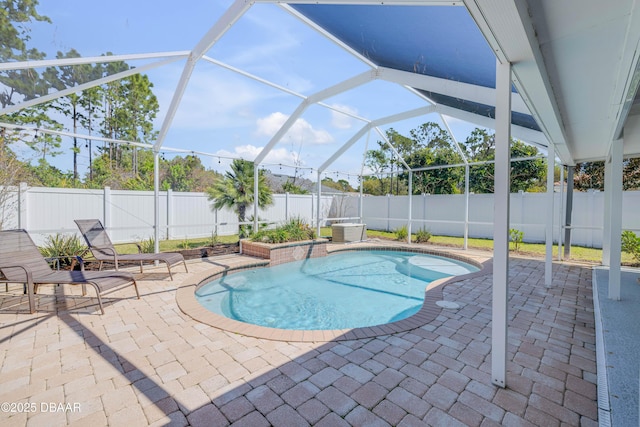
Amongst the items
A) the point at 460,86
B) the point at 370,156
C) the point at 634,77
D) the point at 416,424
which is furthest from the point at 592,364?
the point at 370,156

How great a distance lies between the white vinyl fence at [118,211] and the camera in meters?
8.13

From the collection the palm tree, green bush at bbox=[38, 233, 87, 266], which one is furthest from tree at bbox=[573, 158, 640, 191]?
green bush at bbox=[38, 233, 87, 266]

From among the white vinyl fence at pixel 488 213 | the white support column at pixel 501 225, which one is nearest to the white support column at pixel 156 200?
the white support column at pixel 501 225

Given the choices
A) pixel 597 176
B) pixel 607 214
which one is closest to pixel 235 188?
pixel 607 214

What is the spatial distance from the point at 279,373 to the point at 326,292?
389 centimetres

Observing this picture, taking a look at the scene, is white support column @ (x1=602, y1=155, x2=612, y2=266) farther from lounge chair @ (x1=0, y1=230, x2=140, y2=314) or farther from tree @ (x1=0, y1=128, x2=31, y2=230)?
tree @ (x1=0, y1=128, x2=31, y2=230)

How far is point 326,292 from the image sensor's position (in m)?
6.64

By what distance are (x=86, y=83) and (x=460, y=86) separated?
247 inches

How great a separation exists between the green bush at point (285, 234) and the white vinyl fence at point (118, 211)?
949mm

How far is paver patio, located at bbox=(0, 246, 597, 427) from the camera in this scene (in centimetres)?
225

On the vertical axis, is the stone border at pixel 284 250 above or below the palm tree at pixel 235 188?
below

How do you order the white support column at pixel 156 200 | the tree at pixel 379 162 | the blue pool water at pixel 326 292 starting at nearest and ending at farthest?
the blue pool water at pixel 326 292, the white support column at pixel 156 200, the tree at pixel 379 162

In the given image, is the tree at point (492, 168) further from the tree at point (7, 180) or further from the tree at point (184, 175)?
the tree at point (7, 180)

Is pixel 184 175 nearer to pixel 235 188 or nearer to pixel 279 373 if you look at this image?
pixel 235 188
